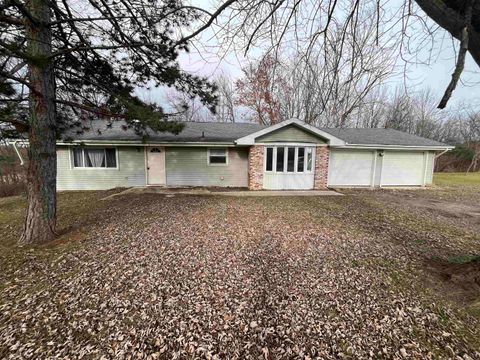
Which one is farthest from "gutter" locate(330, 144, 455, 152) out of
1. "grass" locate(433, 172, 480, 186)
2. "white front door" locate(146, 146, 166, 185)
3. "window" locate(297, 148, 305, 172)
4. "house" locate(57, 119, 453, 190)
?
"white front door" locate(146, 146, 166, 185)

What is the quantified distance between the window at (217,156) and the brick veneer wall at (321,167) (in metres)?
4.60

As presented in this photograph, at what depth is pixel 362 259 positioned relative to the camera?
3855mm

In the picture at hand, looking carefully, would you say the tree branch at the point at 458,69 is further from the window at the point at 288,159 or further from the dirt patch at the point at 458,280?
the window at the point at 288,159

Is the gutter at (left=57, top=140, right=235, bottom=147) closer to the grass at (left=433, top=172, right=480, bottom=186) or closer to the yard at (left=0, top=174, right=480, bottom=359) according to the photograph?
the yard at (left=0, top=174, right=480, bottom=359)

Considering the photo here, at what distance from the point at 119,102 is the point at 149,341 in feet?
14.1

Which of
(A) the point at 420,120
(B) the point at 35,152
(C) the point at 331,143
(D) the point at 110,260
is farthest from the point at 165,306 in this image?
(A) the point at 420,120

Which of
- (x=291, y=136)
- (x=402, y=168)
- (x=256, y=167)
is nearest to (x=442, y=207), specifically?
(x=402, y=168)

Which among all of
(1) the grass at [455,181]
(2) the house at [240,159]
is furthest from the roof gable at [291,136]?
(1) the grass at [455,181]

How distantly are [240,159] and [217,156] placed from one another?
1.20m

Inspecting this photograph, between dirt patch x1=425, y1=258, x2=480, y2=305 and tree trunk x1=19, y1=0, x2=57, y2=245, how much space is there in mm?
6707

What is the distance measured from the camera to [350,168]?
38.0ft

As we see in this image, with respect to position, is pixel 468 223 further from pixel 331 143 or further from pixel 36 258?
pixel 36 258

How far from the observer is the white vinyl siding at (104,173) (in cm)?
1012

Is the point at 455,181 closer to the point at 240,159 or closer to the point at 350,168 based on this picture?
the point at 350,168
